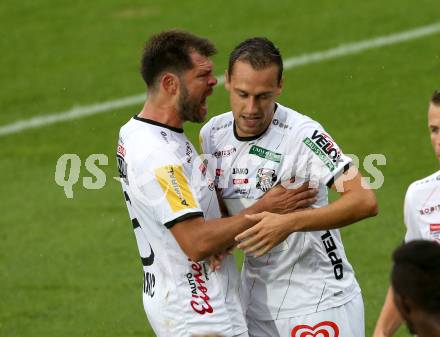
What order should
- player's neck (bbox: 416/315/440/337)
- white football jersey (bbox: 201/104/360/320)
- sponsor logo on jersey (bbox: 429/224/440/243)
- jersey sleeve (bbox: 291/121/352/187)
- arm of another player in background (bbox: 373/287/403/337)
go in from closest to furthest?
player's neck (bbox: 416/315/440/337), arm of another player in background (bbox: 373/287/403/337), sponsor logo on jersey (bbox: 429/224/440/243), jersey sleeve (bbox: 291/121/352/187), white football jersey (bbox: 201/104/360/320)

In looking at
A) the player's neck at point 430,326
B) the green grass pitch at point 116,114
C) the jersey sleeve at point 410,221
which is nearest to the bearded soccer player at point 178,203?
the jersey sleeve at point 410,221

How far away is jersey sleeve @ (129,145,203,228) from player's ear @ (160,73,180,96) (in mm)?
427

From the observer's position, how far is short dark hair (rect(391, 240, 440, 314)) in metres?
4.32

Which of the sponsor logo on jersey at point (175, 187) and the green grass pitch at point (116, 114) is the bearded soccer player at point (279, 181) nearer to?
the sponsor logo on jersey at point (175, 187)

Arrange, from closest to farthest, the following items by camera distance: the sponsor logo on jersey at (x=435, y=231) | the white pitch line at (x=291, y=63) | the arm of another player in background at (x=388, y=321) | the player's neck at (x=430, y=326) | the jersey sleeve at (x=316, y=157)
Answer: the player's neck at (x=430, y=326) < the arm of another player in background at (x=388, y=321) < the sponsor logo on jersey at (x=435, y=231) < the jersey sleeve at (x=316, y=157) < the white pitch line at (x=291, y=63)

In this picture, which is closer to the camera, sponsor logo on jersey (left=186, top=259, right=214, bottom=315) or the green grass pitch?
sponsor logo on jersey (left=186, top=259, right=214, bottom=315)

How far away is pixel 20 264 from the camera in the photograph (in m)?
11.8

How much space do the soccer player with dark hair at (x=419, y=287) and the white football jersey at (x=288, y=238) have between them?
89.7 inches

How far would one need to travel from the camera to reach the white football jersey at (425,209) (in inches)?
234

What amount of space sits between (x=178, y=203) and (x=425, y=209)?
53.8 inches

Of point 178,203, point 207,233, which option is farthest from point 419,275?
point 178,203

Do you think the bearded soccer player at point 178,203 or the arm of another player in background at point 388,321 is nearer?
the arm of another player in background at point 388,321

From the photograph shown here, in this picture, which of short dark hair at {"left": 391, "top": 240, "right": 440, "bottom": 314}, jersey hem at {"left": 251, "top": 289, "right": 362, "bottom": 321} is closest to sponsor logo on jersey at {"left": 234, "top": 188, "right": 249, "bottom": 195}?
jersey hem at {"left": 251, "top": 289, "right": 362, "bottom": 321}

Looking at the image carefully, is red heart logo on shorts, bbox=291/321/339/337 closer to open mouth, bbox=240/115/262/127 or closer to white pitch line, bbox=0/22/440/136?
open mouth, bbox=240/115/262/127
